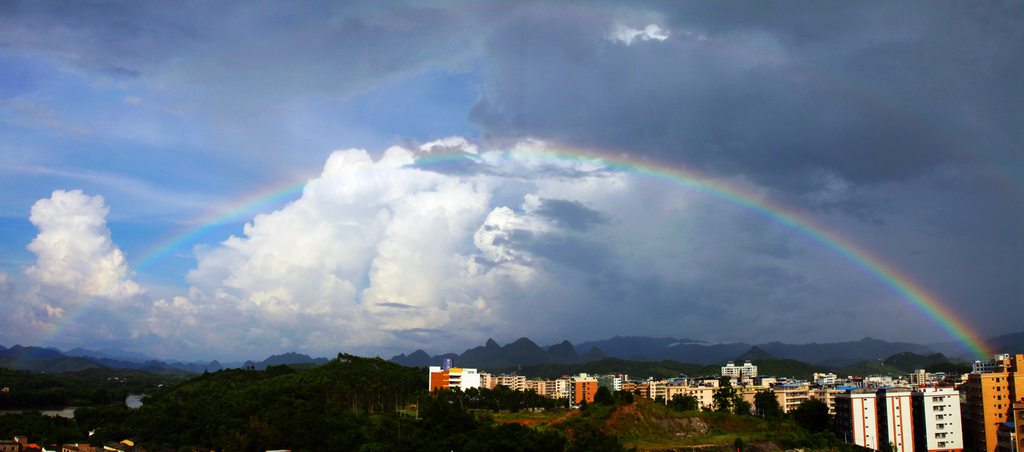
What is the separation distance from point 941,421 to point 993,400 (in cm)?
342

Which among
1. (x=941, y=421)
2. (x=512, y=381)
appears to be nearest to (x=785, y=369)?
(x=512, y=381)

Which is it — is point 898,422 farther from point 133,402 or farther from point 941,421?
point 133,402

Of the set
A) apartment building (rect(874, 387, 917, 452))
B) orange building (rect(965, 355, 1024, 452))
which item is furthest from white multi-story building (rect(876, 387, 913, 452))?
orange building (rect(965, 355, 1024, 452))

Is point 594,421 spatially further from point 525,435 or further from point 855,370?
point 855,370

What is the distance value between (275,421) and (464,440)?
13053mm

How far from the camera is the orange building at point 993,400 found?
3916 centimetres

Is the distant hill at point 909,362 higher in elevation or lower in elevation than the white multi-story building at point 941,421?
lower

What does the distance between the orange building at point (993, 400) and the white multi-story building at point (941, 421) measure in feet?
3.87

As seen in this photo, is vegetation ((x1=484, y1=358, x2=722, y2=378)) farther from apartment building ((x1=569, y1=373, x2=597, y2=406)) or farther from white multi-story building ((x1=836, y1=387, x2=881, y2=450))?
white multi-story building ((x1=836, y1=387, x2=881, y2=450))

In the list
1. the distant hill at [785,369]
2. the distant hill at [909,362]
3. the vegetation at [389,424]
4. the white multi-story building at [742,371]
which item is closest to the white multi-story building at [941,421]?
the vegetation at [389,424]

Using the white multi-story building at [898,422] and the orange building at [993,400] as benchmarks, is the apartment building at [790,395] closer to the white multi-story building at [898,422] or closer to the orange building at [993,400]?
the white multi-story building at [898,422]

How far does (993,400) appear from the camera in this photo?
39.5 metres

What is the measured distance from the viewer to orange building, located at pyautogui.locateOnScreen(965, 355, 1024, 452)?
128 ft

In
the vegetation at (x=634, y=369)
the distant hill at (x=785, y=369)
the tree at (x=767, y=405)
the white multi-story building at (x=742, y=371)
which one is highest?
the tree at (x=767, y=405)
